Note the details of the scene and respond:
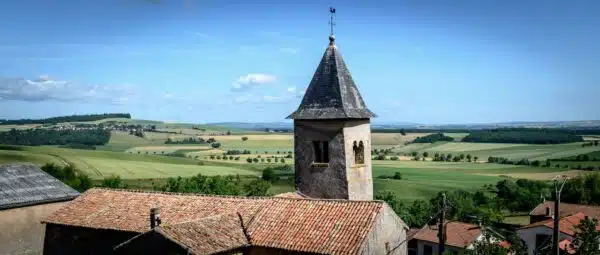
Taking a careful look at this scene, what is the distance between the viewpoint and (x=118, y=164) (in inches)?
2803

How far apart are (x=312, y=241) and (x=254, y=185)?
31.8m

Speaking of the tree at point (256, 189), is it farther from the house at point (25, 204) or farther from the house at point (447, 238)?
the house at point (25, 204)

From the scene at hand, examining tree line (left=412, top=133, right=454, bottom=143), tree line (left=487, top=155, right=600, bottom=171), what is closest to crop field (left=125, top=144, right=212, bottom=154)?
tree line (left=412, top=133, right=454, bottom=143)

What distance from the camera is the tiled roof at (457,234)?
4047 cm

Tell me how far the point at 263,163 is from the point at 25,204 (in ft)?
218

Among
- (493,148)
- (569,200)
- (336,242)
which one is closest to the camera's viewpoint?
(336,242)

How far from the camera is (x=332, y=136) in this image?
898 inches

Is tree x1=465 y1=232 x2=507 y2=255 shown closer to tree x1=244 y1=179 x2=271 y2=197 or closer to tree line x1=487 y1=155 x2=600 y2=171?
tree x1=244 y1=179 x2=271 y2=197

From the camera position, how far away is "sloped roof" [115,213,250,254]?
18.0 meters

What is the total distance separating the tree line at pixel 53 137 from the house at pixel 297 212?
266ft

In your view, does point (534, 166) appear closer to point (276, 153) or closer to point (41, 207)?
point (276, 153)

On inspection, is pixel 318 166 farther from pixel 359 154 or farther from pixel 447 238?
pixel 447 238

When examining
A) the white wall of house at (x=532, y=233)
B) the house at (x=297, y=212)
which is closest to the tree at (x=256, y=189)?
the white wall of house at (x=532, y=233)

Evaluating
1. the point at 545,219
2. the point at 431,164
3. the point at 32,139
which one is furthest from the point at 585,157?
the point at 32,139
